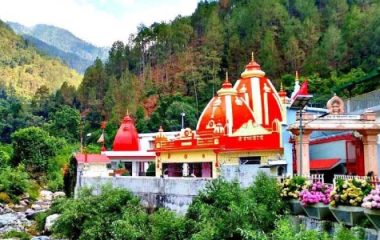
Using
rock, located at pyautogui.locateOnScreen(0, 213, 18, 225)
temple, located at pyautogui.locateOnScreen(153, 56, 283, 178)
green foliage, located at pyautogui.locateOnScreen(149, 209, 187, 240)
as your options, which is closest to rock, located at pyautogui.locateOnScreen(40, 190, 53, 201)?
rock, located at pyautogui.locateOnScreen(0, 213, 18, 225)

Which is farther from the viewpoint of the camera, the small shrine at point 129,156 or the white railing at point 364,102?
the small shrine at point 129,156

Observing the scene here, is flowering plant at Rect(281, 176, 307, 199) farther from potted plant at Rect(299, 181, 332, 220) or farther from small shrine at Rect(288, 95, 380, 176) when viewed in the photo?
small shrine at Rect(288, 95, 380, 176)

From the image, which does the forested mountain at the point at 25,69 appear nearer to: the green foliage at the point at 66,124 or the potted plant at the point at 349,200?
the green foliage at the point at 66,124

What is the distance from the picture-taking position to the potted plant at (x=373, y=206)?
10.1 m

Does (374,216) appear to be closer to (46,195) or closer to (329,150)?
(329,150)

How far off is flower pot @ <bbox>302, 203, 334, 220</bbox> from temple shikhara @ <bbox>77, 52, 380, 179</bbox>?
298cm

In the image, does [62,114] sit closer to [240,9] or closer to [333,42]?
[240,9]

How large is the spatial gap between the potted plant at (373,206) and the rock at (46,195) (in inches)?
1236

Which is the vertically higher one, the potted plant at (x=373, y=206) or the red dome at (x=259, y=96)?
the red dome at (x=259, y=96)

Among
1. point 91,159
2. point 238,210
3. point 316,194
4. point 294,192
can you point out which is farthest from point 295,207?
point 91,159

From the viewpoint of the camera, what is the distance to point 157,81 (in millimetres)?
71625

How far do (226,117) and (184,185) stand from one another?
26.5ft

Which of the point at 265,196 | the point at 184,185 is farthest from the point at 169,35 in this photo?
the point at 265,196

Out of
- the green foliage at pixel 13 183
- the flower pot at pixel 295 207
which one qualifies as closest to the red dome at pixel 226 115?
the flower pot at pixel 295 207
